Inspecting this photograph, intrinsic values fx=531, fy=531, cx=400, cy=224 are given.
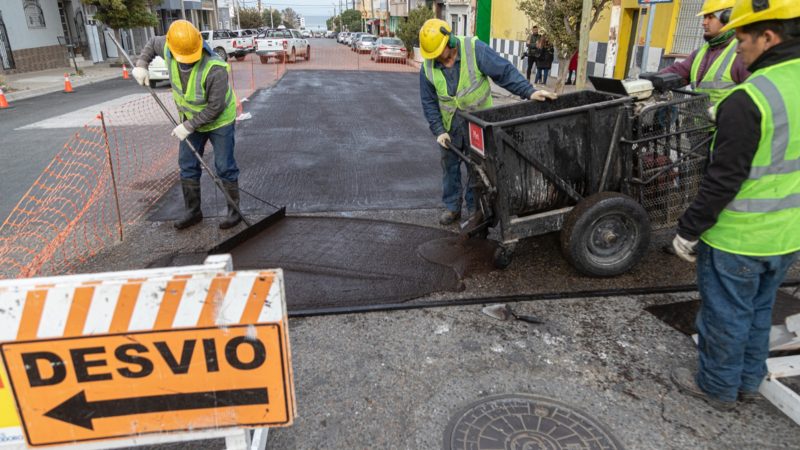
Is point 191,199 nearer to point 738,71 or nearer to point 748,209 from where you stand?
point 748,209

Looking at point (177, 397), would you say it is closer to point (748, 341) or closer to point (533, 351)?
point (533, 351)

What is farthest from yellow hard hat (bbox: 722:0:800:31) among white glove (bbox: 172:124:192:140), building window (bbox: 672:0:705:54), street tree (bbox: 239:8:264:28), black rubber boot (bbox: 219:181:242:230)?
street tree (bbox: 239:8:264:28)

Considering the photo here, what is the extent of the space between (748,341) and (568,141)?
5.66 feet

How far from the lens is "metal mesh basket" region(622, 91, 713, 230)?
3.70 metres

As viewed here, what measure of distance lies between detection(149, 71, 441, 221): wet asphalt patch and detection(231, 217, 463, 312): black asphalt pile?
23.8 inches

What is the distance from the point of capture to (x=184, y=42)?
4.29m

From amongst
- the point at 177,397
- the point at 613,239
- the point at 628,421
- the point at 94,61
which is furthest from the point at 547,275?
the point at 94,61

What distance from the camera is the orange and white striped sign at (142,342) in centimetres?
171

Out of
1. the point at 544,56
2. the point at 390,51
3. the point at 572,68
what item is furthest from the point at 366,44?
the point at 572,68

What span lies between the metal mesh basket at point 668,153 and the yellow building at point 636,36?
18.8ft

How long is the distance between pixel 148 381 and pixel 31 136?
9.33m

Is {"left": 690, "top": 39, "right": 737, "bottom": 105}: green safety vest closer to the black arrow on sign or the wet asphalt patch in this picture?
the wet asphalt patch

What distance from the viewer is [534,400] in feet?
8.63

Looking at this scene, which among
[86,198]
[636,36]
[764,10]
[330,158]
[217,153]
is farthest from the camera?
[636,36]
